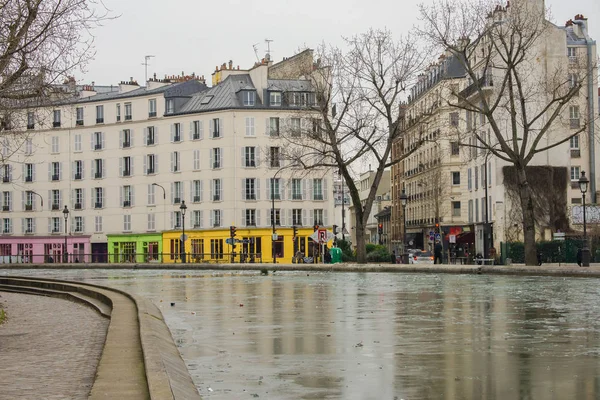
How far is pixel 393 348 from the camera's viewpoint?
11.8 metres

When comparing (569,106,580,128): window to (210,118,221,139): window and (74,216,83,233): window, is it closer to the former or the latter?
(210,118,221,139): window

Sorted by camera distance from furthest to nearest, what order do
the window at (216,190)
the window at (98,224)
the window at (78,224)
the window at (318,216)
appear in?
the window at (78,224) → the window at (98,224) → the window at (318,216) → the window at (216,190)

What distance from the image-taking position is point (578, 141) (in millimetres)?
71625

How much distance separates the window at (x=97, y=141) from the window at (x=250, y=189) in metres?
16.3

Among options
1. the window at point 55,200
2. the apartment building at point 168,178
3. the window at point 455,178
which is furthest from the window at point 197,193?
the window at point 455,178

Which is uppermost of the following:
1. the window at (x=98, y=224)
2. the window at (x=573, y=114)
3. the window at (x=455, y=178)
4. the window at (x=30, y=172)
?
the window at (x=573, y=114)

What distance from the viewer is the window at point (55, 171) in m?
96.9

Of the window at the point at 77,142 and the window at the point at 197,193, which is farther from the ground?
the window at the point at 77,142

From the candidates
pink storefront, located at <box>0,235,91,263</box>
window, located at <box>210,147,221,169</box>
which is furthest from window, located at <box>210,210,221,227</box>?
pink storefront, located at <box>0,235,91,263</box>

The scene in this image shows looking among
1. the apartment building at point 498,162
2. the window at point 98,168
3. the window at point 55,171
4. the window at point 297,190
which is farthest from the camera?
the window at point 55,171

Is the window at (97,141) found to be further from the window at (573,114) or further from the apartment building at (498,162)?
the window at (573,114)

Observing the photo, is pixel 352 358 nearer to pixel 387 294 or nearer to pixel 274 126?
pixel 387 294

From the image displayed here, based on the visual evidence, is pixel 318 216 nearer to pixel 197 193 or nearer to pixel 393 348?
pixel 197 193

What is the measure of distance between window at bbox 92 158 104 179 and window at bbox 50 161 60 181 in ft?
13.5
